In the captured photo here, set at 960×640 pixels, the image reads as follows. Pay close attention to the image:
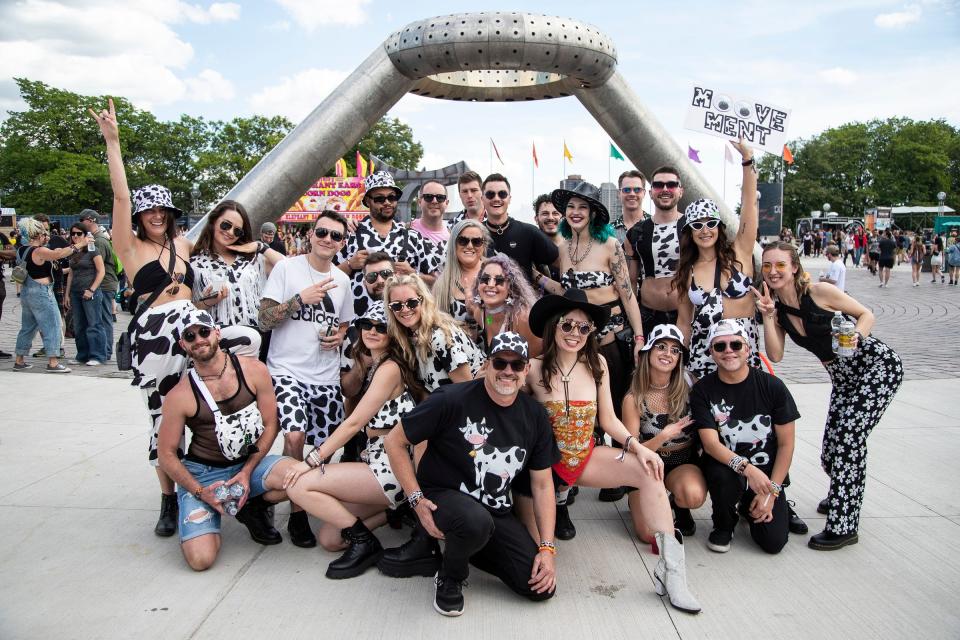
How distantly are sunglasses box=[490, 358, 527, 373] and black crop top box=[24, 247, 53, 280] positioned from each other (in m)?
7.73

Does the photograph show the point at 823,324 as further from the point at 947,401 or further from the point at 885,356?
the point at 947,401

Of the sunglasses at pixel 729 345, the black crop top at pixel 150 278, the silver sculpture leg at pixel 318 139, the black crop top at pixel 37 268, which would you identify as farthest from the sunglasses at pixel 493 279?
the black crop top at pixel 37 268

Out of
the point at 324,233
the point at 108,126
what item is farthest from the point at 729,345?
the point at 108,126

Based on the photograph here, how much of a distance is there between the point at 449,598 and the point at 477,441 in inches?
28.5

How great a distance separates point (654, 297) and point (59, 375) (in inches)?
295

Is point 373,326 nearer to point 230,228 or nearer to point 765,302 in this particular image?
point 230,228

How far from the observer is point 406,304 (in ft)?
11.7

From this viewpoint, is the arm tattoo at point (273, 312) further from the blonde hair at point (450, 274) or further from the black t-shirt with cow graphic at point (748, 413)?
the black t-shirt with cow graphic at point (748, 413)

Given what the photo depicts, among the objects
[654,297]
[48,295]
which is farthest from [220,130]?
[654,297]

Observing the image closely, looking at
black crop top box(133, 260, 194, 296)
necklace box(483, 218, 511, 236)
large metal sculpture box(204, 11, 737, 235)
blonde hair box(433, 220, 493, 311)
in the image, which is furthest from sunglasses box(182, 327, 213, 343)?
large metal sculpture box(204, 11, 737, 235)

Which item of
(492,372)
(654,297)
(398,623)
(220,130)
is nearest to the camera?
(398,623)

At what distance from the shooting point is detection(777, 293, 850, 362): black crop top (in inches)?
148

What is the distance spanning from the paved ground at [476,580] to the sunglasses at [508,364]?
1120mm

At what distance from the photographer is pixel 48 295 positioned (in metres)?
8.42
